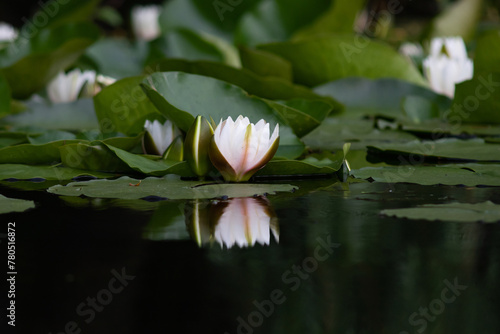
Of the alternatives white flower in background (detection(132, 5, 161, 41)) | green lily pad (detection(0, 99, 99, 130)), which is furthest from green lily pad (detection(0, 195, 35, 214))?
white flower in background (detection(132, 5, 161, 41))

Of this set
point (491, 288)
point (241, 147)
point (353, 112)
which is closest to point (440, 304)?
point (491, 288)

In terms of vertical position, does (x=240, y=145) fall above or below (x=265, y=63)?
below

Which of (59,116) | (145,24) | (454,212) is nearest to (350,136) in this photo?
(454,212)

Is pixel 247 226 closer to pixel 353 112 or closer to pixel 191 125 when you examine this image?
pixel 191 125

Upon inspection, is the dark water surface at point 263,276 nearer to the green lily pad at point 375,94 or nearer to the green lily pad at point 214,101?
the green lily pad at point 214,101

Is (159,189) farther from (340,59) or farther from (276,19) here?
(276,19)

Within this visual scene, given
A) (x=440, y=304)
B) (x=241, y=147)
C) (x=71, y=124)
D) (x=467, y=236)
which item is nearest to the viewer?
(x=440, y=304)
